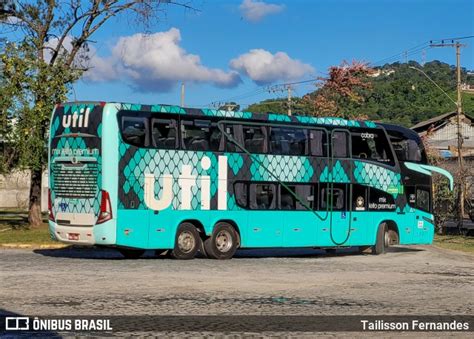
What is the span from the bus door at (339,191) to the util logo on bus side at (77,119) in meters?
7.53

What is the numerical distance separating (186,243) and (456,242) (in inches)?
547

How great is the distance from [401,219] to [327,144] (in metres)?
4.15

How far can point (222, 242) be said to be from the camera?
20188mm

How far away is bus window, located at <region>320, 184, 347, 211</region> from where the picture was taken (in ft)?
72.5

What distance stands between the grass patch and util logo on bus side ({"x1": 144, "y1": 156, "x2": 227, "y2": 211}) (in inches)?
400

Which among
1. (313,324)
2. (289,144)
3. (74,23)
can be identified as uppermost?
(74,23)

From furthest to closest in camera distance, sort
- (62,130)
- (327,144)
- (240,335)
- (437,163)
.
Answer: (437,163) < (327,144) < (62,130) < (240,335)

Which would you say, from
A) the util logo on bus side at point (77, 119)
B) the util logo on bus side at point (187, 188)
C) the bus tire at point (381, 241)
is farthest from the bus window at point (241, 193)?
the bus tire at point (381, 241)

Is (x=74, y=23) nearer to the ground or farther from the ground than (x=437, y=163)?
farther from the ground

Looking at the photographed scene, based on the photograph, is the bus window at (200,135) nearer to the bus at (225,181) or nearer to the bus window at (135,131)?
the bus at (225,181)

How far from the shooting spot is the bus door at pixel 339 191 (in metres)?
22.2

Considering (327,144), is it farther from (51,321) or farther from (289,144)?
(51,321)

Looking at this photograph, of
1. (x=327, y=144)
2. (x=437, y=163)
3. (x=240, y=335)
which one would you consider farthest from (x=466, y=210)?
(x=240, y=335)

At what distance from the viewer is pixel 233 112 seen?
20.2m
